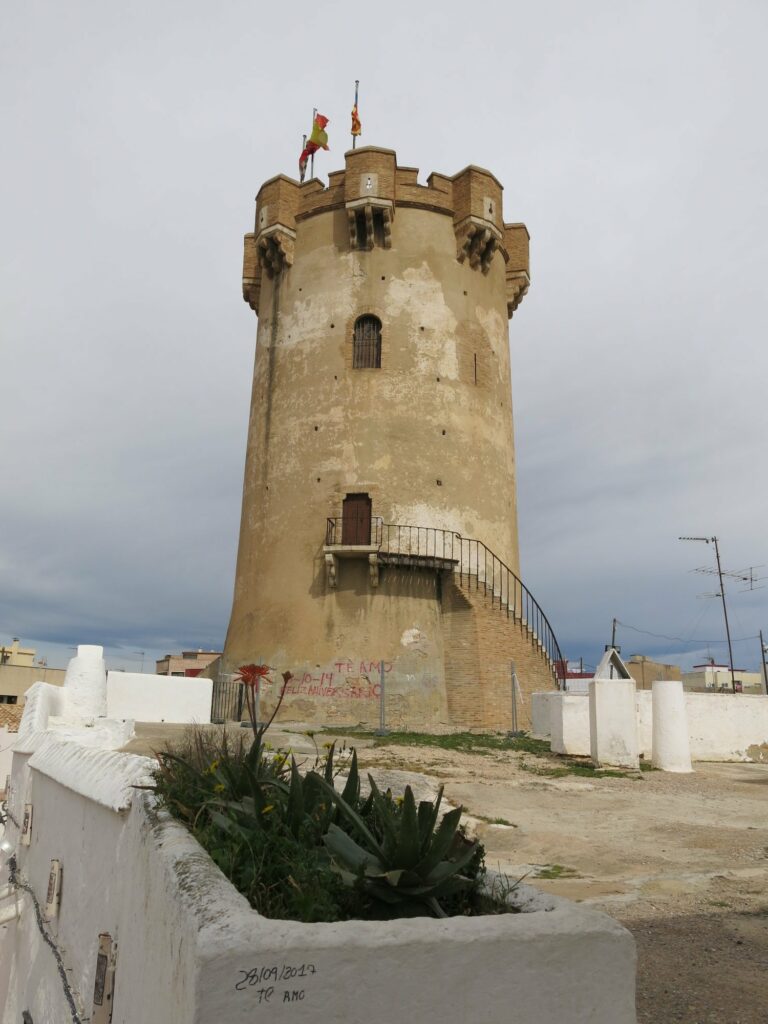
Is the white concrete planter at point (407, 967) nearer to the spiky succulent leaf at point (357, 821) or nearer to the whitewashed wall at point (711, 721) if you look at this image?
the spiky succulent leaf at point (357, 821)

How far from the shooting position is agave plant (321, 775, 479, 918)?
2.72 metres

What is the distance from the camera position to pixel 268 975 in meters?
2.09

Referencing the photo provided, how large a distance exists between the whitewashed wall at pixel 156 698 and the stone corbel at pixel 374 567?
5025 millimetres

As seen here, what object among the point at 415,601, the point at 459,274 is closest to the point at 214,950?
the point at 415,601

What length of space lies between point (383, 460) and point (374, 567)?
3126mm

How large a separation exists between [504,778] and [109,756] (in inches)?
306

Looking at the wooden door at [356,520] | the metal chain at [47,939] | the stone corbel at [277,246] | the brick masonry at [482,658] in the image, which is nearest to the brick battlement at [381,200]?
the stone corbel at [277,246]

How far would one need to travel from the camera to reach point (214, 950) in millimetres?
2072

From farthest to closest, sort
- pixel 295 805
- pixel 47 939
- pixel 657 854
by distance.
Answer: pixel 657 854 → pixel 47 939 → pixel 295 805

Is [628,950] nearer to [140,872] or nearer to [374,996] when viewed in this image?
[374,996]

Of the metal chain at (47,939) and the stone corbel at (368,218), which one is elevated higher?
the stone corbel at (368,218)

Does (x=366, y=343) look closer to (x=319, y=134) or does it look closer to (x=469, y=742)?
(x=319, y=134)

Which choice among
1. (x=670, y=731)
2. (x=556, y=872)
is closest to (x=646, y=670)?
→ (x=670, y=731)

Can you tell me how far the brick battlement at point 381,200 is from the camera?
76.5 ft
